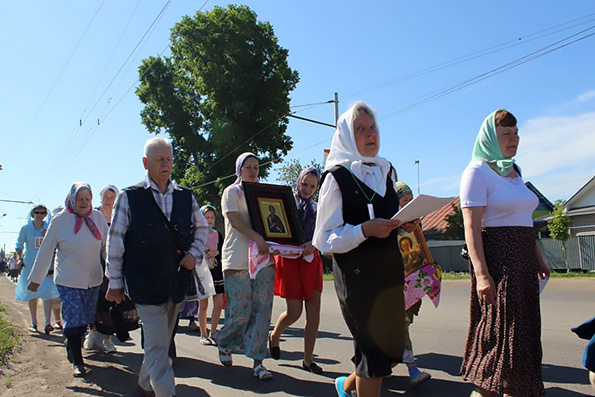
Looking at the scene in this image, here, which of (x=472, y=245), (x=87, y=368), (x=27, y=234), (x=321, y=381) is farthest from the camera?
(x=27, y=234)

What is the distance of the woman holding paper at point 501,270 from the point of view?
3256 millimetres

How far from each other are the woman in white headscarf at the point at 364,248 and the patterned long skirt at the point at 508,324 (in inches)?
23.2

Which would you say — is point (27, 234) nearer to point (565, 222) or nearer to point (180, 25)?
point (565, 222)

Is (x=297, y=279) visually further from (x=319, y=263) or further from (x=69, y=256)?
(x=69, y=256)

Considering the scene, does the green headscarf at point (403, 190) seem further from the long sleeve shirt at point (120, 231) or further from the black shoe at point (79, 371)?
the black shoe at point (79, 371)

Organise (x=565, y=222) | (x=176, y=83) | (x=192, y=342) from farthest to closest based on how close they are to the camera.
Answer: (x=176, y=83) → (x=565, y=222) → (x=192, y=342)

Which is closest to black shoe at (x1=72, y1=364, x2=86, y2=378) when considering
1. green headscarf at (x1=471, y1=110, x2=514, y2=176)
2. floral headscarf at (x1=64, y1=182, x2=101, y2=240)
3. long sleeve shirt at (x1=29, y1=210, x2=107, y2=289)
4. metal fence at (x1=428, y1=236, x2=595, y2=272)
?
long sleeve shirt at (x1=29, y1=210, x2=107, y2=289)

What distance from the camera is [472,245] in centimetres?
348

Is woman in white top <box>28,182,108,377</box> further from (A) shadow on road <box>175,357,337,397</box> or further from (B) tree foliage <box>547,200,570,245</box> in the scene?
(B) tree foliage <box>547,200,570,245</box>

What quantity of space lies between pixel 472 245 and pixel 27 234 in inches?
341

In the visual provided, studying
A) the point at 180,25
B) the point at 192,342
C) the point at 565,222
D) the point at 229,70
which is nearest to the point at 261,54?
the point at 229,70

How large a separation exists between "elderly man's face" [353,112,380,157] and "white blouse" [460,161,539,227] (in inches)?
28.8

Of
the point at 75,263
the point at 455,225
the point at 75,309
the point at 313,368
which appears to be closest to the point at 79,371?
the point at 75,309

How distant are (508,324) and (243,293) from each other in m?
2.84
